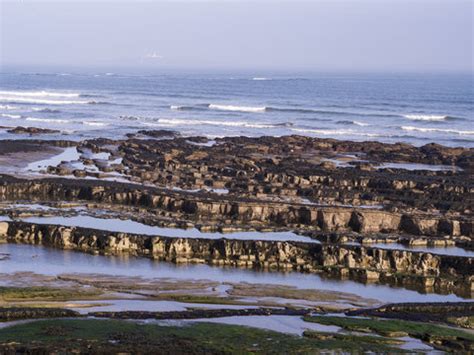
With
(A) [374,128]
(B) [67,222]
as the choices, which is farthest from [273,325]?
(A) [374,128]

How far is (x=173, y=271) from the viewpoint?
34156 mm

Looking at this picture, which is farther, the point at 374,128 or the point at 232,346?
the point at 374,128

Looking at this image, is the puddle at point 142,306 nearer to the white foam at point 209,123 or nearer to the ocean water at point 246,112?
the ocean water at point 246,112

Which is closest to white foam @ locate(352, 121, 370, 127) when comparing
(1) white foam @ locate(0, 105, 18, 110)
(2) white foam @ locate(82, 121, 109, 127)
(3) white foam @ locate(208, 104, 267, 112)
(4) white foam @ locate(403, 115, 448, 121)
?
(4) white foam @ locate(403, 115, 448, 121)

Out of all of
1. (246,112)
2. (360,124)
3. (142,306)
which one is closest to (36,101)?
(246,112)

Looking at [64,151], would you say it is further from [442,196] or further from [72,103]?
[72,103]

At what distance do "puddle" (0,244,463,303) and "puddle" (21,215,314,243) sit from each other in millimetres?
3825

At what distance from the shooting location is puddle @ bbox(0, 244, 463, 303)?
32.6m

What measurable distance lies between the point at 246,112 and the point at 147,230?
69.3 meters

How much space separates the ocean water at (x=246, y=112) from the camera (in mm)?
85438

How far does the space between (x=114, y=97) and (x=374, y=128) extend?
51.5 metres

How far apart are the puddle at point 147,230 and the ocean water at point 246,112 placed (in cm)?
3395

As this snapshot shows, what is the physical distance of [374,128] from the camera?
297 feet

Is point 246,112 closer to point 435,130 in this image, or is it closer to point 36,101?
point 435,130
